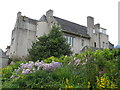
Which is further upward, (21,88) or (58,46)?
(58,46)

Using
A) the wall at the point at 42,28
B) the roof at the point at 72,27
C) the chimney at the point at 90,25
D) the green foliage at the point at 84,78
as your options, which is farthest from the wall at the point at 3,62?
the green foliage at the point at 84,78

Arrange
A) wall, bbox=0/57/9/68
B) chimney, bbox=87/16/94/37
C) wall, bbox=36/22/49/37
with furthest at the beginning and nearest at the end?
chimney, bbox=87/16/94/37 < wall, bbox=36/22/49/37 < wall, bbox=0/57/9/68

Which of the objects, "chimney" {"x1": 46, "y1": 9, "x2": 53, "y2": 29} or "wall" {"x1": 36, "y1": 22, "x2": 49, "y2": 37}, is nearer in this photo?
"chimney" {"x1": 46, "y1": 9, "x2": 53, "y2": 29}

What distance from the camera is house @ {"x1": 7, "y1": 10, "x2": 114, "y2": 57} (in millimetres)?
21938

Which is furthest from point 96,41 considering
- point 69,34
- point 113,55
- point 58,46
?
point 113,55

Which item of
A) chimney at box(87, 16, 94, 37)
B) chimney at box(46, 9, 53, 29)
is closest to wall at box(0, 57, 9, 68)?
chimney at box(46, 9, 53, 29)

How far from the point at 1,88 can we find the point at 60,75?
5.99ft

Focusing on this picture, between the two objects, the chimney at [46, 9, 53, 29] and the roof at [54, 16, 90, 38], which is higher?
the chimney at [46, 9, 53, 29]

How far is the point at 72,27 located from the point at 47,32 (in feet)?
13.1

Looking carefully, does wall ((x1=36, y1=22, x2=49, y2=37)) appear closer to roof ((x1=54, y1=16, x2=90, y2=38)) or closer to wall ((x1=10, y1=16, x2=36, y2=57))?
wall ((x1=10, y1=16, x2=36, y2=57))

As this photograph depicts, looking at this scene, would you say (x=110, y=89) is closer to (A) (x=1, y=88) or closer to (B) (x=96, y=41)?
(A) (x=1, y=88)

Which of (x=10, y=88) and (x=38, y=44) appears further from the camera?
(x=38, y=44)

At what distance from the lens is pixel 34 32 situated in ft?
80.2

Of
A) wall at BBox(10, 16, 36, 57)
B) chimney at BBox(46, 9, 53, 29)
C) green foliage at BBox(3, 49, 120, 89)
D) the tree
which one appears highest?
chimney at BBox(46, 9, 53, 29)
